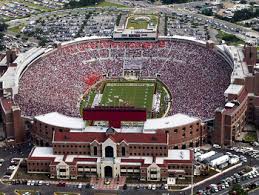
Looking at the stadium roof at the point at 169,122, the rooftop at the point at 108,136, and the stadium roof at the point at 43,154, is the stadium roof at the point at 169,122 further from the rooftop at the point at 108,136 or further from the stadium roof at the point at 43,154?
the stadium roof at the point at 43,154

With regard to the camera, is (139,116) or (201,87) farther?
(201,87)

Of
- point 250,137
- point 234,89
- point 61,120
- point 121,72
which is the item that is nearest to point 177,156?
point 250,137

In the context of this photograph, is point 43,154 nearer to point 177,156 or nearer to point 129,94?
point 177,156

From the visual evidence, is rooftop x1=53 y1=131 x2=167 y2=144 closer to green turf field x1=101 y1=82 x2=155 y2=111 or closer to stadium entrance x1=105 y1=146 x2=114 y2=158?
stadium entrance x1=105 y1=146 x2=114 y2=158

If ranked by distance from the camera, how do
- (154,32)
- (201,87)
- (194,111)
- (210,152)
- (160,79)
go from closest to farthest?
(210,152), (194,111), (201,87), (160,79), (154,32)

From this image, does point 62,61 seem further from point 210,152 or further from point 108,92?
point 210,152

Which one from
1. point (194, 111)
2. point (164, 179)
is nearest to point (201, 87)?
point (194, 111)
